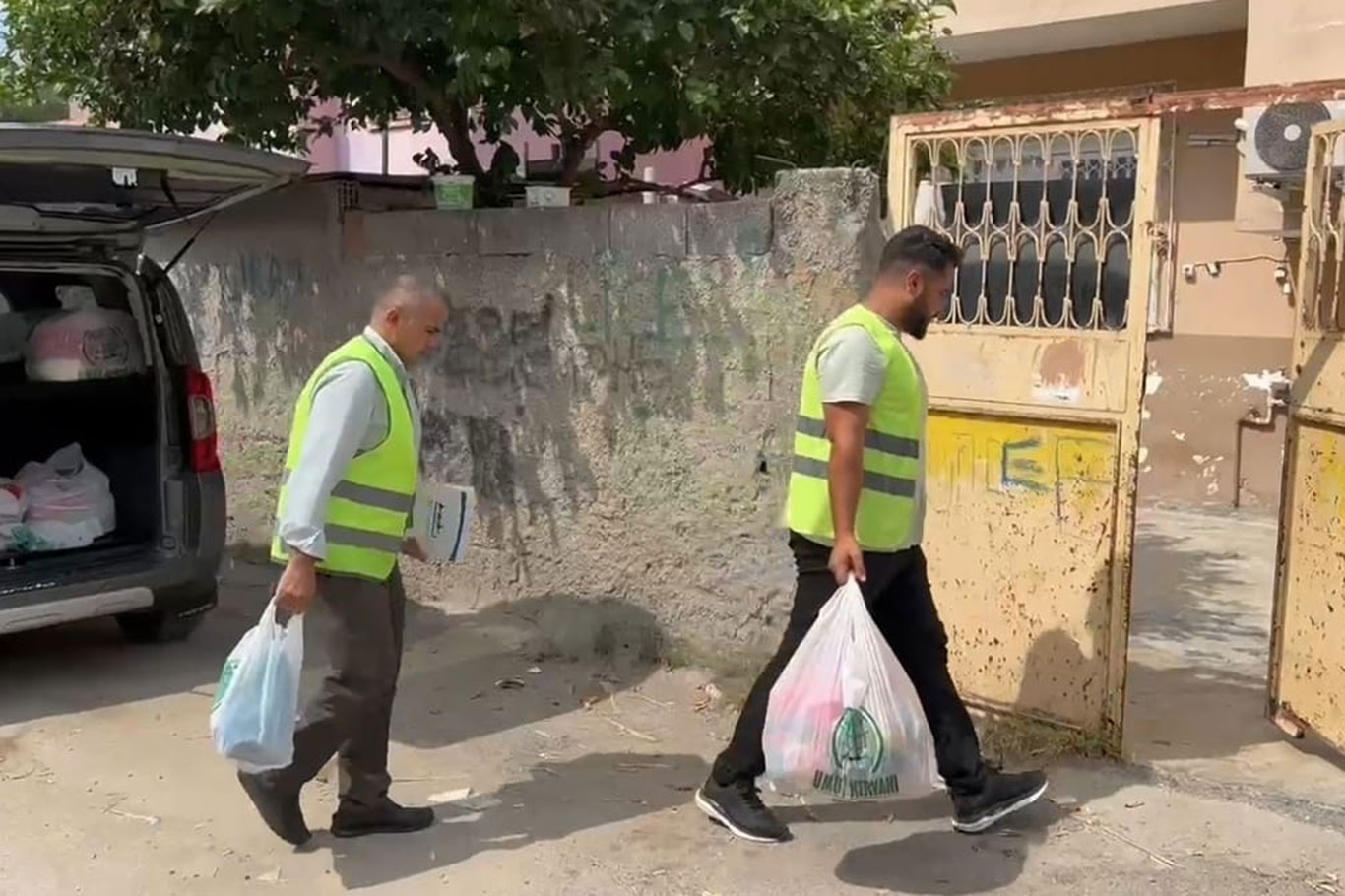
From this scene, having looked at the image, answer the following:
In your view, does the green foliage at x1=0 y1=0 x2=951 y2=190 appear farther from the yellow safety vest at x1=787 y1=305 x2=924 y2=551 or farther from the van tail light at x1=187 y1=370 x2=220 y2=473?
the yellow safety vest at x1=787 y1=305 x2=924 y2=551

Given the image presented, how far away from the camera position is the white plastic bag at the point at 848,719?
3.75 metres

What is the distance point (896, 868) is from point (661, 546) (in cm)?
207

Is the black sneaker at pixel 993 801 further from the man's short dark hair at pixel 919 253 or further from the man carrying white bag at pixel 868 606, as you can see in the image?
the man's short dark hair at pixel 919 253

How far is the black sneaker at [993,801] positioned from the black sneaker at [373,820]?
159 cm

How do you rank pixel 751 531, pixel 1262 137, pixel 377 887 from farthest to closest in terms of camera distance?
pixel 1262 137, pixel 751 531, pixel 377 887

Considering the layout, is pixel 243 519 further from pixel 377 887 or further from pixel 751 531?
pixel 377 887

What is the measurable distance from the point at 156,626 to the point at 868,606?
3.55 meters

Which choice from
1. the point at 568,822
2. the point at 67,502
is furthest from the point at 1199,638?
the point at 67,502

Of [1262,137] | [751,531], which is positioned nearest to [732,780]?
[751,531]

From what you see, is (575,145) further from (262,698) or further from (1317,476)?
(262,698)

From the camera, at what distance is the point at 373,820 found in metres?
4.15

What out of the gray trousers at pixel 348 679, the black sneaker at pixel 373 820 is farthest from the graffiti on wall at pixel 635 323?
the black sneaker at pixel 373 820

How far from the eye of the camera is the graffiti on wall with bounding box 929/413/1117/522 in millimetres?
4570

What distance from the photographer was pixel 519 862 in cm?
401
